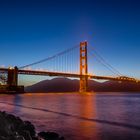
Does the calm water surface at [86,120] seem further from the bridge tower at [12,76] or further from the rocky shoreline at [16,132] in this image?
the bridge tower at [12,76]

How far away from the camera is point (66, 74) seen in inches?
2328

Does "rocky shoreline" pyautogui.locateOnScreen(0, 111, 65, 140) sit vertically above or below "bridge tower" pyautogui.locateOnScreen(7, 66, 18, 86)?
below

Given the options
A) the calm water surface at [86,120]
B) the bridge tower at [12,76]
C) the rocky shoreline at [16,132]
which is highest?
the bridge tower at [12,76]

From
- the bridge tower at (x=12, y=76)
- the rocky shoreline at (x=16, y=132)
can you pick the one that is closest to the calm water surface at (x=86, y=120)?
the rocky shoreline at (x=16, y=132)

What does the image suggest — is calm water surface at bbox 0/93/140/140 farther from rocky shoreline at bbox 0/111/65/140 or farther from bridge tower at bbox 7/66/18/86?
bridge tower at bbox 7/66/18/86

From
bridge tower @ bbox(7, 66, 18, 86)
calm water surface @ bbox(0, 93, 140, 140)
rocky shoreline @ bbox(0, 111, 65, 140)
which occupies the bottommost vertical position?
calm water surface @ bbox(0, 93, 140, 140)

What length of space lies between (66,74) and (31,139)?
2075 inches

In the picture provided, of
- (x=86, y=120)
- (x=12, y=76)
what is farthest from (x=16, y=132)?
(x=12, y=76)

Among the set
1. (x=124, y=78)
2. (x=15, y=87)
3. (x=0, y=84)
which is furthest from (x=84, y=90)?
(x=0, y=84)

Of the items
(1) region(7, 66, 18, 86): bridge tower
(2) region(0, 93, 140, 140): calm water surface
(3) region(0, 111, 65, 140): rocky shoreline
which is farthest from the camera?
(1) region(7, 66, 18, 86): bridge tower

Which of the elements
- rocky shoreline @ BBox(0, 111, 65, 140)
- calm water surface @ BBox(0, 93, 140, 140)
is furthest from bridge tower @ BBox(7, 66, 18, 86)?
rocky shoreline @ BBox(0, 111, 65, 140)

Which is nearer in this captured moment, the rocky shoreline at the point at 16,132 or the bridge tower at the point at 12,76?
the rocky shoreline at the point at 16,132

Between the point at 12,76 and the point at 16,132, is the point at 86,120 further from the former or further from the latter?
the point at 12,76

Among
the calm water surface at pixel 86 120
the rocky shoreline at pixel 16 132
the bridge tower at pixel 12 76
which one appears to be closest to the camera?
the rocky shoreline at pixel 16 132
